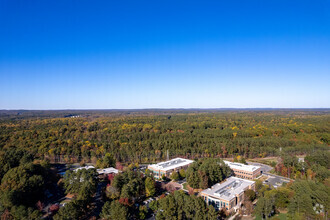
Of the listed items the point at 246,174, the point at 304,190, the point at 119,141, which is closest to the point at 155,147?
the point at 119,141

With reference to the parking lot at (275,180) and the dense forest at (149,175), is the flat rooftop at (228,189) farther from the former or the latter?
the parking lot at (275,180)

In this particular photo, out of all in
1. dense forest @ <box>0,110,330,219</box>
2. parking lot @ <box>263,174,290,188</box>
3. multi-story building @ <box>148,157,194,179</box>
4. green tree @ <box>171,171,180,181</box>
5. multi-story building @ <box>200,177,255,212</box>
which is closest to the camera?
dense forest @ <box>0,110,330,219</box>

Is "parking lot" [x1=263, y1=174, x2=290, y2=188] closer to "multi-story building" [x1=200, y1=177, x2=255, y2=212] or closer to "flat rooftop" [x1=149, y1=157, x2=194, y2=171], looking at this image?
"multi-story building" [x1=200, y1=177, x2=255, y2=212]

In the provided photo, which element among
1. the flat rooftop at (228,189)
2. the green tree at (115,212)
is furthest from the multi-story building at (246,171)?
the green tree at (115,212)

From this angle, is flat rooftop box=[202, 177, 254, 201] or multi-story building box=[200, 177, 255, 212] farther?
flat rooftop box=[202, 177, 254, 201]

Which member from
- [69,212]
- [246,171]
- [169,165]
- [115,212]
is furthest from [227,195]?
[69,212]

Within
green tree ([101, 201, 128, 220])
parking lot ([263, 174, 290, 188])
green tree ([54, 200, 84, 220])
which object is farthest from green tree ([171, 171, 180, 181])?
green tree ([54, 200, 84, 220])

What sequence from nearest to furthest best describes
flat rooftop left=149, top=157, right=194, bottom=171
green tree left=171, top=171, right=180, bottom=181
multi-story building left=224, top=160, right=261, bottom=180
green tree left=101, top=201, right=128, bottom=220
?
green tree left=101, top=201, right=128, bottom=220
green tree left=171, top=171, right=180, bottom=181
multi-story building left=224, top=160, right=261, bottom=180
flat rooftop left=149, top=157, right=194, bottom=171

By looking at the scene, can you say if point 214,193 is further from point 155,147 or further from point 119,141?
point 119,141
